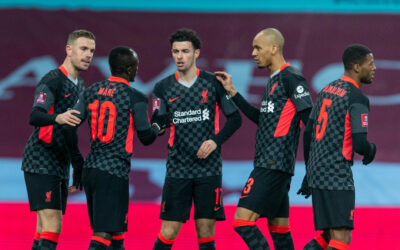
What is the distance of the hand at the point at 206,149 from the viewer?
5.07 meters

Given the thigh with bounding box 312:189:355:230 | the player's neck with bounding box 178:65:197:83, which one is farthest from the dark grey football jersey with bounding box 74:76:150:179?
the thigh with bounding box 312:189:355:230

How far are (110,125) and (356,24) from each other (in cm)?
440

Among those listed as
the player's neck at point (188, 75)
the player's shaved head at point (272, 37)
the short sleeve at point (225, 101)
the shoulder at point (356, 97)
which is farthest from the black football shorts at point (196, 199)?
the shoulder at point (356, 97)

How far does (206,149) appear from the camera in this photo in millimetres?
5066

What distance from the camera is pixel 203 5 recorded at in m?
8.29

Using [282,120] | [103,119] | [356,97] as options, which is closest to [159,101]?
[103,119]

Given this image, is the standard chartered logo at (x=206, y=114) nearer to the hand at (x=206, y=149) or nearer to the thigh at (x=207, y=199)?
the hand at (x=206, y=149)

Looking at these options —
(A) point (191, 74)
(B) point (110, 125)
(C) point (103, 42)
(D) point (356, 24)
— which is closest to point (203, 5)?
(C) point (103, 42)

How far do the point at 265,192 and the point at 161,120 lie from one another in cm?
92

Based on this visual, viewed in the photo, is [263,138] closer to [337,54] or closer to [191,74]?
[191,74]

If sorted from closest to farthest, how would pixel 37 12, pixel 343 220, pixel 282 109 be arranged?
pixel 343 220 < pixel 282 109 < pixel 37 12

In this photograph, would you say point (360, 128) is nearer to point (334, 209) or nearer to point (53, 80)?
point (334, 209)

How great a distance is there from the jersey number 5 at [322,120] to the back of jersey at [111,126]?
1.27 metres

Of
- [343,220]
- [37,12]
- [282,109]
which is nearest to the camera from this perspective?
[343,220]
